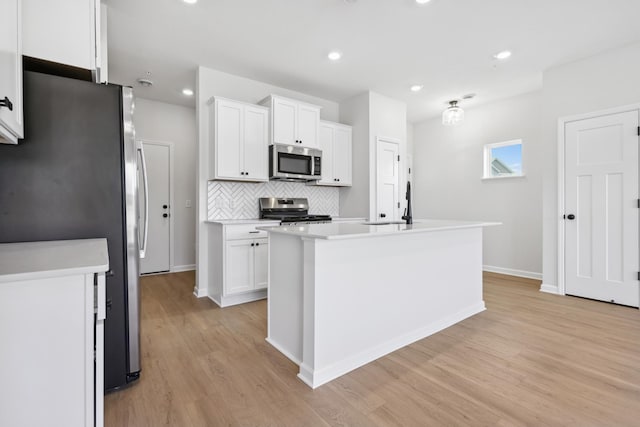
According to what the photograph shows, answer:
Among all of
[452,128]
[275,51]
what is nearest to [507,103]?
[452,128]

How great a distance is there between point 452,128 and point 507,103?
0.97 meters

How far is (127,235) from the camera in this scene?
5.76ft

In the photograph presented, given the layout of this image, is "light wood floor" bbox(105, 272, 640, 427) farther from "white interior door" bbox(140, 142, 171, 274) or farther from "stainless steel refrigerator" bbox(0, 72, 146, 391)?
"white interior door" bbox(140, 142, 171, 274)

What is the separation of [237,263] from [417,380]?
7.19 ft

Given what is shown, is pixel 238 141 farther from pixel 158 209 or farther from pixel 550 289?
pixel 550 289

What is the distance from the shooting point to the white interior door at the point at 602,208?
3.22 metres

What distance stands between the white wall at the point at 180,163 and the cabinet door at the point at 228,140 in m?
1.91

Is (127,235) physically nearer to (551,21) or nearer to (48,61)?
(48,61)

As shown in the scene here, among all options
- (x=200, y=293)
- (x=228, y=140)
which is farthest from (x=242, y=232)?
(x=228, y=140)

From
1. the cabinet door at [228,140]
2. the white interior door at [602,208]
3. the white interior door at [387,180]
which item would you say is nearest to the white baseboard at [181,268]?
the cabinet door at [228,140]

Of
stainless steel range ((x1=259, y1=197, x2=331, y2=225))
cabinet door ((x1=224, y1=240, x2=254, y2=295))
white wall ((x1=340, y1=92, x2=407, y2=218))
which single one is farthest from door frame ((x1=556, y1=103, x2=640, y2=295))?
cabinet door ((x1=224, y1=240, x2=254, y2=295))

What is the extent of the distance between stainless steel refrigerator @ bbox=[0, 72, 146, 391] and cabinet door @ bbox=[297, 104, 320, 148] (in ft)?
8.27

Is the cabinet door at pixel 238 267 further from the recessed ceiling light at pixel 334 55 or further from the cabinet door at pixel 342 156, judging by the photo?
the recessed ceiling light at pixel 334 55

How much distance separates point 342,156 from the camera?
4754mm
